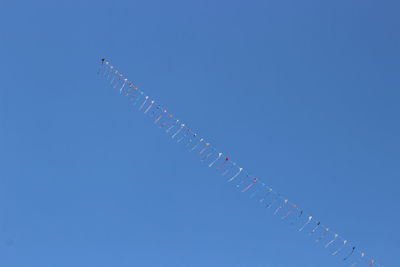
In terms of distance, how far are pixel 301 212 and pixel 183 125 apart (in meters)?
12.1

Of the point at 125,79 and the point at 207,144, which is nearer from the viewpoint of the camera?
the point at 207,144

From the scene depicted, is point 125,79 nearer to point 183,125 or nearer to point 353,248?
point 183,125

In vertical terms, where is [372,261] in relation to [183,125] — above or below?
above

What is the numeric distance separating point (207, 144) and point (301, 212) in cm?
948

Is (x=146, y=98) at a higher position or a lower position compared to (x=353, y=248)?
lower

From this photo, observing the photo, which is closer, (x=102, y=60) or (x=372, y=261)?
(x=372, y=261)

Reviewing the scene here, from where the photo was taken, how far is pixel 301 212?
19.7m

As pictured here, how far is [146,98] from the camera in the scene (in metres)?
20.8

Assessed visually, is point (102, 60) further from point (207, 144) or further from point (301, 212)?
point (301, 212)

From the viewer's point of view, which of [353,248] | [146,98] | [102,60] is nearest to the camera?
[353,248]

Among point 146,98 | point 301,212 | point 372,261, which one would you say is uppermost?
point 372,261

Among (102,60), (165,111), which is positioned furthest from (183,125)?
(102,60)

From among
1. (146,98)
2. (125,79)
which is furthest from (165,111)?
(125,79)

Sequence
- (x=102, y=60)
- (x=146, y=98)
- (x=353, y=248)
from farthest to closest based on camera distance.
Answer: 1. (x=102, y=60)
2. (x=146, y=98)
3. (x=353, y=248)
